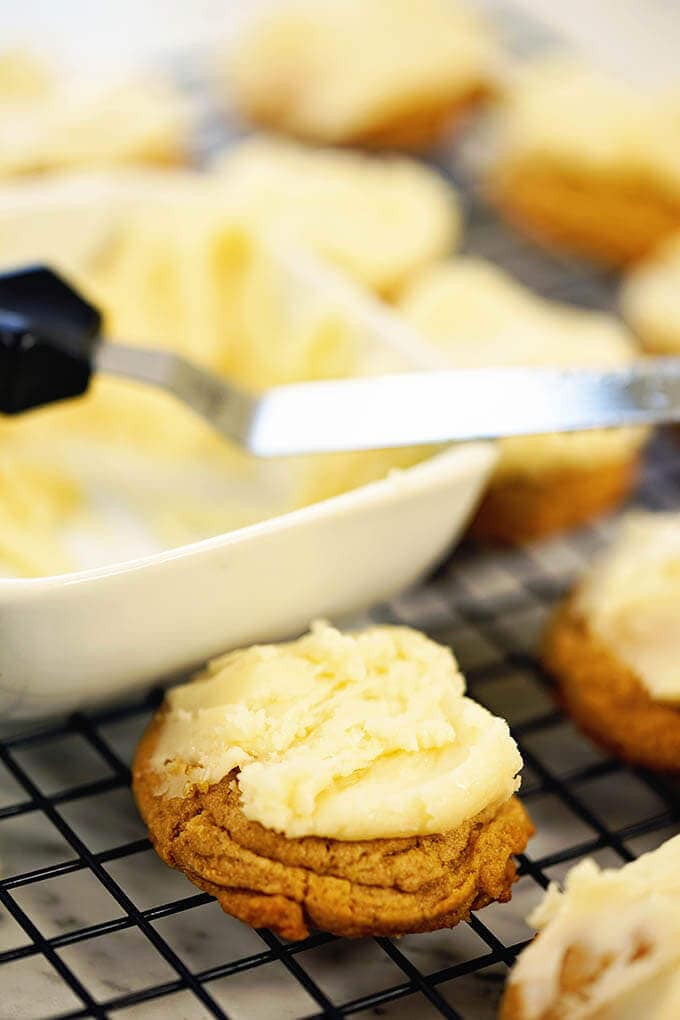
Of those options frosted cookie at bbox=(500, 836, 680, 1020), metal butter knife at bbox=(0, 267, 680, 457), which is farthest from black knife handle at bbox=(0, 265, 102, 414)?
frosted cookie at bbox=(500, 836, 680, 1020)

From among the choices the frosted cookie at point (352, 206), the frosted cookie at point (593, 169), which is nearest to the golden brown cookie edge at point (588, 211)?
the frosted cookie at point (593, 169)

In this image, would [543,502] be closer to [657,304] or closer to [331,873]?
[657,304]

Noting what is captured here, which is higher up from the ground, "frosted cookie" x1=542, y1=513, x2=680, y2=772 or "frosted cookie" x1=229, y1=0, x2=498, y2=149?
"frosted cookie" x1=229, y1=0, x2=498, y2=149

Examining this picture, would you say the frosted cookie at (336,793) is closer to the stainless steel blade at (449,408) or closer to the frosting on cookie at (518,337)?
the stainless steel blade at (449,408)

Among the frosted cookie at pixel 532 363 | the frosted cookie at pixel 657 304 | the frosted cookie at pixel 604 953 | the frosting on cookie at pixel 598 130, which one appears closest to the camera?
the frosted cookie at pixel 604 953

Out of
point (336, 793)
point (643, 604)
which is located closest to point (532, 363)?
point (643, 604)

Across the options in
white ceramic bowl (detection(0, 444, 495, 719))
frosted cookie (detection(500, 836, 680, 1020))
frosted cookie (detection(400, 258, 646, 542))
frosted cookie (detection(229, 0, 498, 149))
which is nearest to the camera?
frosted cookie (detection(500, 836, 680, 1020))

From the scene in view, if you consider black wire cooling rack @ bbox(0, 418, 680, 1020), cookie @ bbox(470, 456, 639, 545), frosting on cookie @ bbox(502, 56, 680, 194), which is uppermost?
frosting on cookie @ bbox(502, 56, 680, 194)

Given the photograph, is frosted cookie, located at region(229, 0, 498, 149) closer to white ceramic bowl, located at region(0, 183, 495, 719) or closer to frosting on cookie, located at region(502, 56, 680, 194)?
Answer: frosting on cookie, located at region(502, 56, 680, 194)
